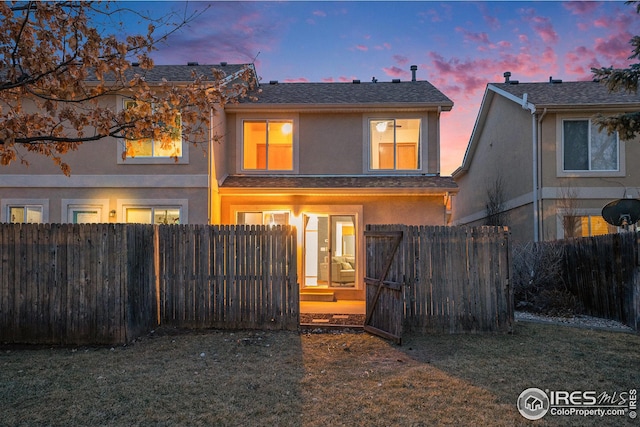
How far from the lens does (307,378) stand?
5.50 m

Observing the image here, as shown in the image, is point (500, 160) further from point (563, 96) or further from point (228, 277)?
point (228, 277)

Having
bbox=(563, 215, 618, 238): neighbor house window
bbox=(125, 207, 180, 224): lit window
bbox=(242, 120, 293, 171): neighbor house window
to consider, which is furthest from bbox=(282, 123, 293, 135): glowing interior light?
bbox=(563, 215, 618, 238): neighbor house window

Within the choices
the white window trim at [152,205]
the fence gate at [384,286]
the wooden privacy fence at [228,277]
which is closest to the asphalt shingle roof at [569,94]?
the fence gate at [384,286]

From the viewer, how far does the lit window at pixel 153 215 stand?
38.4 feet

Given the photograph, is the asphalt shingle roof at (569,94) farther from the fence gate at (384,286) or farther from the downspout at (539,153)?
the fence gate at (384,286)

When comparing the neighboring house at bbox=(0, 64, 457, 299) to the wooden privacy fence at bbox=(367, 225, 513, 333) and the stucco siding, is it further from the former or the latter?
the wooden privacy fence at bbox=(367, 225, 513, 333)

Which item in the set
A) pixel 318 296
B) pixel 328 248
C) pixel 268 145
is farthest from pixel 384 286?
pixel 268 145

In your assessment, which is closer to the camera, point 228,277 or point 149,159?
point 228,277

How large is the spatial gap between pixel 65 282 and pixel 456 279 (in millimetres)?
6957

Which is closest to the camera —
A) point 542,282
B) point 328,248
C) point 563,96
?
point 542,282

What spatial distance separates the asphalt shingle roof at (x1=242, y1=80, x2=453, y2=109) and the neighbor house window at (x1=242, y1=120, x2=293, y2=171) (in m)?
0.75

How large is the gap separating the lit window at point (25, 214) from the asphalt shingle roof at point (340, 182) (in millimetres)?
5125

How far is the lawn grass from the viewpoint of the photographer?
14.3ft

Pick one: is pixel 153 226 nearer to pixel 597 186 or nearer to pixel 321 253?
pixel 321 253
